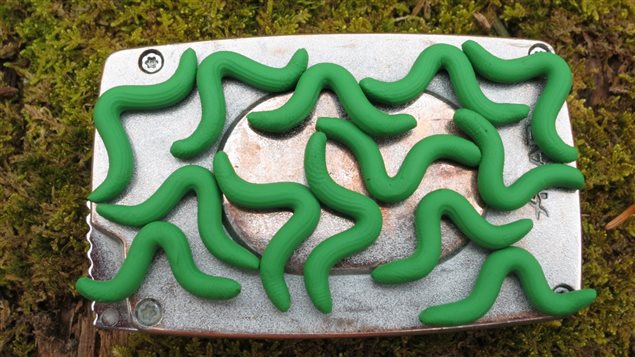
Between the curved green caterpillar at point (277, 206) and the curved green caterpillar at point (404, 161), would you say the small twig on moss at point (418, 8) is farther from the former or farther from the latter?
the curved green caterpillar at point (277, 206)

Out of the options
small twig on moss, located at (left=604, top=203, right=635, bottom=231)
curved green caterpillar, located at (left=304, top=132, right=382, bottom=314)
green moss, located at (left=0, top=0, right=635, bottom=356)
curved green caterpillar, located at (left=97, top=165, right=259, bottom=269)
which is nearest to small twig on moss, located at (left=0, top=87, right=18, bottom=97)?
green moss, located at (left=0, top=0, right=635, bottom=356)

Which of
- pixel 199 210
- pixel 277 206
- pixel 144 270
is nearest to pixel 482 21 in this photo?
pixel 277 206

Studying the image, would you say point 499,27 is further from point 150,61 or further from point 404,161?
point 150,61

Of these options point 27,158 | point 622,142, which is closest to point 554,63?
point 622,142

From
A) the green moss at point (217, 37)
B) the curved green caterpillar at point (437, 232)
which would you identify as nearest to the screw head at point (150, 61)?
the green moss at point (217, 37)

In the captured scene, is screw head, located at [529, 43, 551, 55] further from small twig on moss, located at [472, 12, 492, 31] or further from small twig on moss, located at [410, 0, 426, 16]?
small twig on moss, located at [410, 0, 426, 16]

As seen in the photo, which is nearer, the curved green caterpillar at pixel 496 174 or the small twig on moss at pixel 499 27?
the curved green caterpillar at pixel 496 174

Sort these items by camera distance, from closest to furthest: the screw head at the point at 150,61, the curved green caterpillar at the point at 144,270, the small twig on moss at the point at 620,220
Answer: the curved green caterpillar at the point at 144,270 → the screw head at the point at 150,61 → the small twig on moss at the point at 620,220
